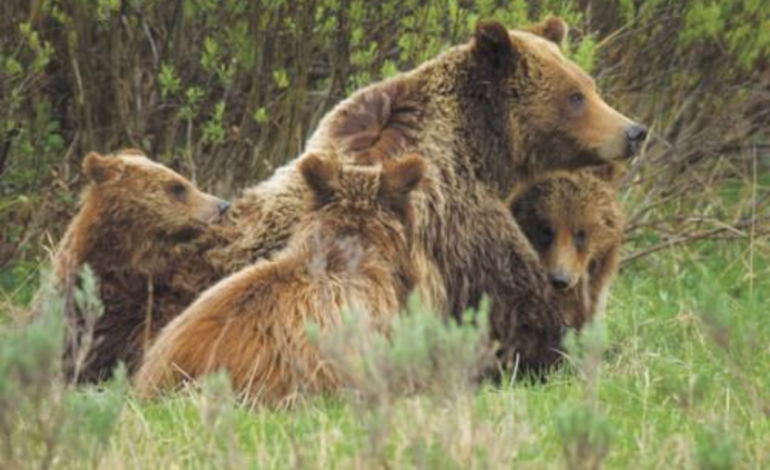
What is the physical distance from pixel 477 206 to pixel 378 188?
0.67 metres

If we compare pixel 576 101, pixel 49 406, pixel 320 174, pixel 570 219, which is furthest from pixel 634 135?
pixel 49 406

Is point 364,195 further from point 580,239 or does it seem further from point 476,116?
point 580,239

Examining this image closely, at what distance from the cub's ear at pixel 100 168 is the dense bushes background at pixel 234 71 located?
117cm

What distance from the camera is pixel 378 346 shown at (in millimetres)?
4270

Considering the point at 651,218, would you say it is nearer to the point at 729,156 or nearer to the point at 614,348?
the point at 729,156

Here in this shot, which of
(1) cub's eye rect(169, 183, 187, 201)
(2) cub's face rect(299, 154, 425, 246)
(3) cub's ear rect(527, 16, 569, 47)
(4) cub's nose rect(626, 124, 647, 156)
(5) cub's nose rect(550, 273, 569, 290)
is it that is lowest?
(5) cub's nose rect(550, 273, 569, 290)

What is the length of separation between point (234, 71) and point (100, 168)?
6.59 feet

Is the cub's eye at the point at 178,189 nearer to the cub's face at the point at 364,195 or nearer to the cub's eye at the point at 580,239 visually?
the cub's face at the point at 364,195

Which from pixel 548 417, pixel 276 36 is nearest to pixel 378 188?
pixel 548 417

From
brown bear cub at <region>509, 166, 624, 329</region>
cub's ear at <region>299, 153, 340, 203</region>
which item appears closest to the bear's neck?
brown bear cub at <region>509, 166, 624, 329</region>

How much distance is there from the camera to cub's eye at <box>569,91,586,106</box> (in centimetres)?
688

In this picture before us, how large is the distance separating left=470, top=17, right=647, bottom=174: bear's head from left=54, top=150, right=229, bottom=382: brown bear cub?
1.34 meters

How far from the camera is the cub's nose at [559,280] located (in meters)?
6.87

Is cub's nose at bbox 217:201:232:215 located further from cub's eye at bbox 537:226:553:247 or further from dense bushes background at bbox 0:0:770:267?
cub's eye at bbox 537:226:553:247
